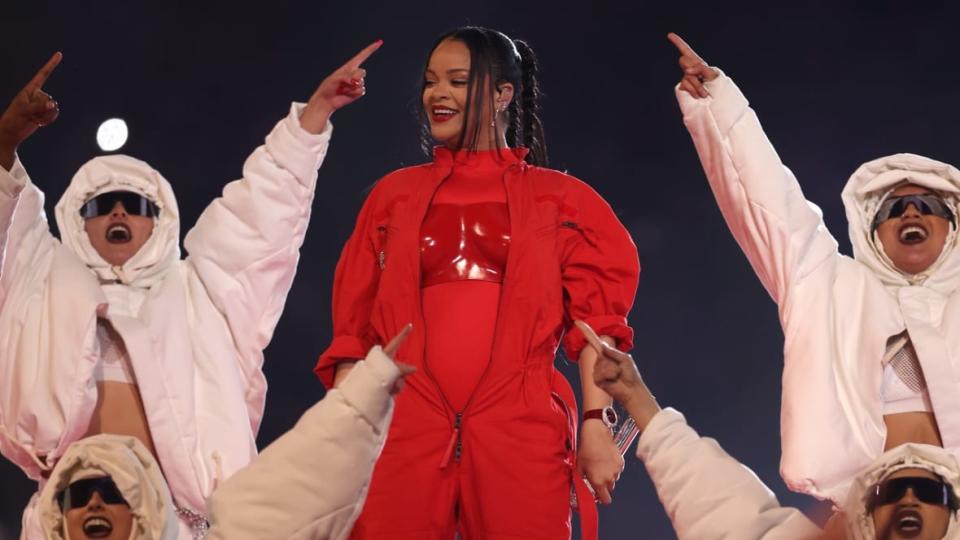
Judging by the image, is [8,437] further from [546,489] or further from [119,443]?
[546,489]

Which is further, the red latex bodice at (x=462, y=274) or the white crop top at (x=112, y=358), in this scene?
the white crop top at (x=112, y=358)

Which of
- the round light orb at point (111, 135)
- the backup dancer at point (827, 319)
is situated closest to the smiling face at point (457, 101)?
the backup dancer at point (827, 319)

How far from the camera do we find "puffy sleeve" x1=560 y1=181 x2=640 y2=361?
3004 millimetres

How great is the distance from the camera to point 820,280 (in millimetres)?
3438

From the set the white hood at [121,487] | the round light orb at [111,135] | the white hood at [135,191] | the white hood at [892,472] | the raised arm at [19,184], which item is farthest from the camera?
the round light orb at [111,135]

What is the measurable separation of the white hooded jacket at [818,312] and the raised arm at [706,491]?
1302mm

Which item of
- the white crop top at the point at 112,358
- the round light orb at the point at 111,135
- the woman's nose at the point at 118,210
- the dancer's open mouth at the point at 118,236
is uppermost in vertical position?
the round light orb at the point at 111,135

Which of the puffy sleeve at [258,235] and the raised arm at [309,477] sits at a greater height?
the puffy sleeve at [258,235]

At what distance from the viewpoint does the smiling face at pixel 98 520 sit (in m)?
2.61

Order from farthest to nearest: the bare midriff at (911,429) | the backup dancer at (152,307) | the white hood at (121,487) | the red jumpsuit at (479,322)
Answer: the backup dancer at (152,307) < the bare midriff at (911,429) < the red jumpsuit at (479,322) < the white hood at (121,487)

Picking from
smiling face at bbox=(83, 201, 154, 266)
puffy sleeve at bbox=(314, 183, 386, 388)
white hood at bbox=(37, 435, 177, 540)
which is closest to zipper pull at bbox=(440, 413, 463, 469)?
puffy sleeve at bbox=(314, 183, 386, 388)

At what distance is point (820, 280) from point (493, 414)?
3.06ft

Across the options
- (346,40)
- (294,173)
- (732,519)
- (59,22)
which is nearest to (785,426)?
→ (294,173)

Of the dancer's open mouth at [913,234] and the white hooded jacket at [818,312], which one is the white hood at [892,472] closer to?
the white hooded jacket at [818,312]
